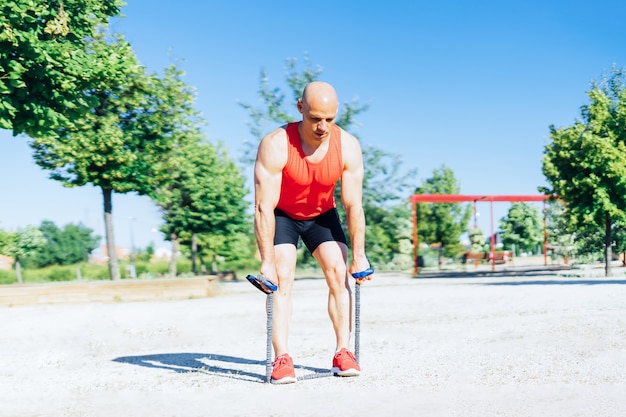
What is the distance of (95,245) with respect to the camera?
60.1m

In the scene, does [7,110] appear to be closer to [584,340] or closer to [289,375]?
[289,375]

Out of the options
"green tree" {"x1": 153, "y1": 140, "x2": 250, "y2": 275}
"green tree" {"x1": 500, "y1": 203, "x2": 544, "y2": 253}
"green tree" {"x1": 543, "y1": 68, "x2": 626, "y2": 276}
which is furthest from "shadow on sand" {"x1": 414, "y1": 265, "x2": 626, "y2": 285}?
"green tree" {"x1": 500, "y1": 203, "x2": 544, "y2": 253}

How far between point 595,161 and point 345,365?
54.1ft

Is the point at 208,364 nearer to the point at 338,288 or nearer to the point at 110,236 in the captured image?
the point at 338,288

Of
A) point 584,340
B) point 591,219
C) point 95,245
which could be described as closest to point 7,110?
point 584,340

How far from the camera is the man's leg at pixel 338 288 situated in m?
4.51

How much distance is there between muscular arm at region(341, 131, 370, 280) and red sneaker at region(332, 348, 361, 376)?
1.91ft

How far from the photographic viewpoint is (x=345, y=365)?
4281 millimetres

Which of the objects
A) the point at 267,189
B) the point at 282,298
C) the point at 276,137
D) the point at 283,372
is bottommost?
the point at 283,372

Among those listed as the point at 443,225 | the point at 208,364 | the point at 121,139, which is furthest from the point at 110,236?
the point at 443,225

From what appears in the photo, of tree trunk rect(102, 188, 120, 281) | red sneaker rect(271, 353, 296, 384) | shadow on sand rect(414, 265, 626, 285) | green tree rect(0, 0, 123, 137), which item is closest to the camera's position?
red sneaker rect(271, 353, 296, 384)

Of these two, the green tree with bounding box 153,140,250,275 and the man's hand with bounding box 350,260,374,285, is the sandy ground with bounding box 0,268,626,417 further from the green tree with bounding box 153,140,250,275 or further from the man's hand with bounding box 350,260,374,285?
the green tree with bounding box 153,140,250,275

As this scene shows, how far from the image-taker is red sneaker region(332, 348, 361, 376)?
4281mm

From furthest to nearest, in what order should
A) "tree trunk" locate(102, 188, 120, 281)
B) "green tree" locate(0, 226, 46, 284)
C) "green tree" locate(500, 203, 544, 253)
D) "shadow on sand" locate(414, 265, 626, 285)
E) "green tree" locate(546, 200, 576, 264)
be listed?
"green tree" locate(500, 203, 544, 253) < "green tree" locate(546, 200, 576, 264) < "green tree" locate(0, 226, 46, 284) < "tree trunk" locate(102, 188, 120, 281) < "shadow on sand" locate(414, 265, 626, 285)
